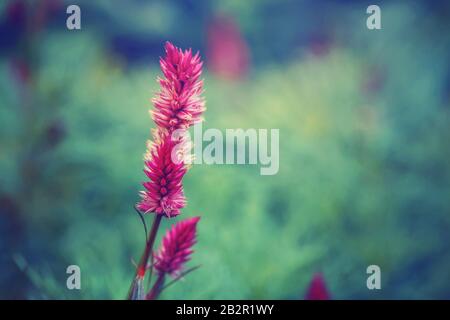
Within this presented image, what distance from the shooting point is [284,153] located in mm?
1665

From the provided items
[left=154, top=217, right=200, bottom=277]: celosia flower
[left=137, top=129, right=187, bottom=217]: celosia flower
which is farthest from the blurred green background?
[left=137, top=129, right=187, bottom=217]: celosia flower

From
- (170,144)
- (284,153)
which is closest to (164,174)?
(170,144)

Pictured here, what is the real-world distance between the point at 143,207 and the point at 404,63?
3.69 feet

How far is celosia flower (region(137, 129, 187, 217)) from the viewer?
0.95 m

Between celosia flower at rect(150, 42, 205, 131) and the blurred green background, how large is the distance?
664mm

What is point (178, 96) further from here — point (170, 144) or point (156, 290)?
point (156, 290)

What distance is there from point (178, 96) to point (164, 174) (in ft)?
0.49

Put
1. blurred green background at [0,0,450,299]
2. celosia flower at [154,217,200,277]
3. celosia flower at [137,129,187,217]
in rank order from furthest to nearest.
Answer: blurred green background at [0,0,450,299]
celosia flower at [154,217,200,277]
celosia flower at [137,129,187,217]

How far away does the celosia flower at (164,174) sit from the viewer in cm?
95

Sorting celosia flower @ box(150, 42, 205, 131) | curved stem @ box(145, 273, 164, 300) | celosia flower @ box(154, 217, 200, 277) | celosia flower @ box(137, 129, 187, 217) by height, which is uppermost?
celosia flower @ box(150, 42, 205, 131)

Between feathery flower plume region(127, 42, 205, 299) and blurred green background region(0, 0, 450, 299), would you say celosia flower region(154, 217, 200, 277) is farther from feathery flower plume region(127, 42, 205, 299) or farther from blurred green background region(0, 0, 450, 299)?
blurred green background region(0, 0, 450, 299)

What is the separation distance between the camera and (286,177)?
1696 mm

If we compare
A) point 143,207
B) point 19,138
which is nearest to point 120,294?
point 143,207

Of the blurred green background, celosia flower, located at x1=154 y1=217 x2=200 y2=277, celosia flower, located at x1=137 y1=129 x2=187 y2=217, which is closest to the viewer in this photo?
celosia flower, located at x1=137 y1=129 x2=187 y2=217
